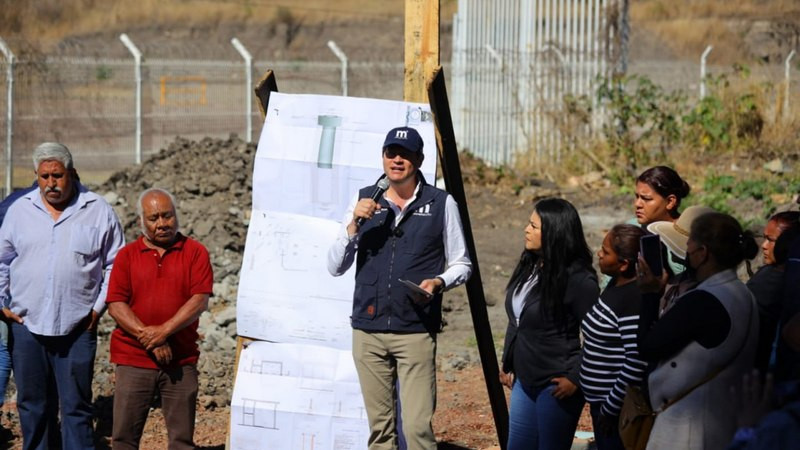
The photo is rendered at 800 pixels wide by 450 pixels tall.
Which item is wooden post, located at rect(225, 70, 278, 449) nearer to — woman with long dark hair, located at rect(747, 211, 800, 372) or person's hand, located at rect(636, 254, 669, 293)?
person's hand, located at rect(636, 254, 669, 293)

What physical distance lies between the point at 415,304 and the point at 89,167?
1601 cm

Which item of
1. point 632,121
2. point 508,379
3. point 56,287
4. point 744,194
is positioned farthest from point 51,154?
point 632,121

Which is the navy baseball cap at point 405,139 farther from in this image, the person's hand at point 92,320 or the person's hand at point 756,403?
the person's hand at point 756,403

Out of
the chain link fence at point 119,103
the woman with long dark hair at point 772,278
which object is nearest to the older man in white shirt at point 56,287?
the woman with long dark hair at point 772,278

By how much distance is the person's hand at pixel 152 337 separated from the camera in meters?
6.05

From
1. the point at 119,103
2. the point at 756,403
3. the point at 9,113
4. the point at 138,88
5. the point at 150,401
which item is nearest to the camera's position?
the point at 756,403

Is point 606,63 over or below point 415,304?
over

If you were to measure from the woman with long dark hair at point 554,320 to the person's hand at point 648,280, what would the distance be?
64 centimetres

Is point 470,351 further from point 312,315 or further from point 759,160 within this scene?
point 759,160

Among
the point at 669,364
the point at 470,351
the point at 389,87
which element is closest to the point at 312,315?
the point at 669,364

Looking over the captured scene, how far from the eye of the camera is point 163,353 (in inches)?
240

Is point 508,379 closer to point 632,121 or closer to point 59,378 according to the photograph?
point 59,378

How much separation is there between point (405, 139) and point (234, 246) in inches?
321

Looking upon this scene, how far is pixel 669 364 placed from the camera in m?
4.58
